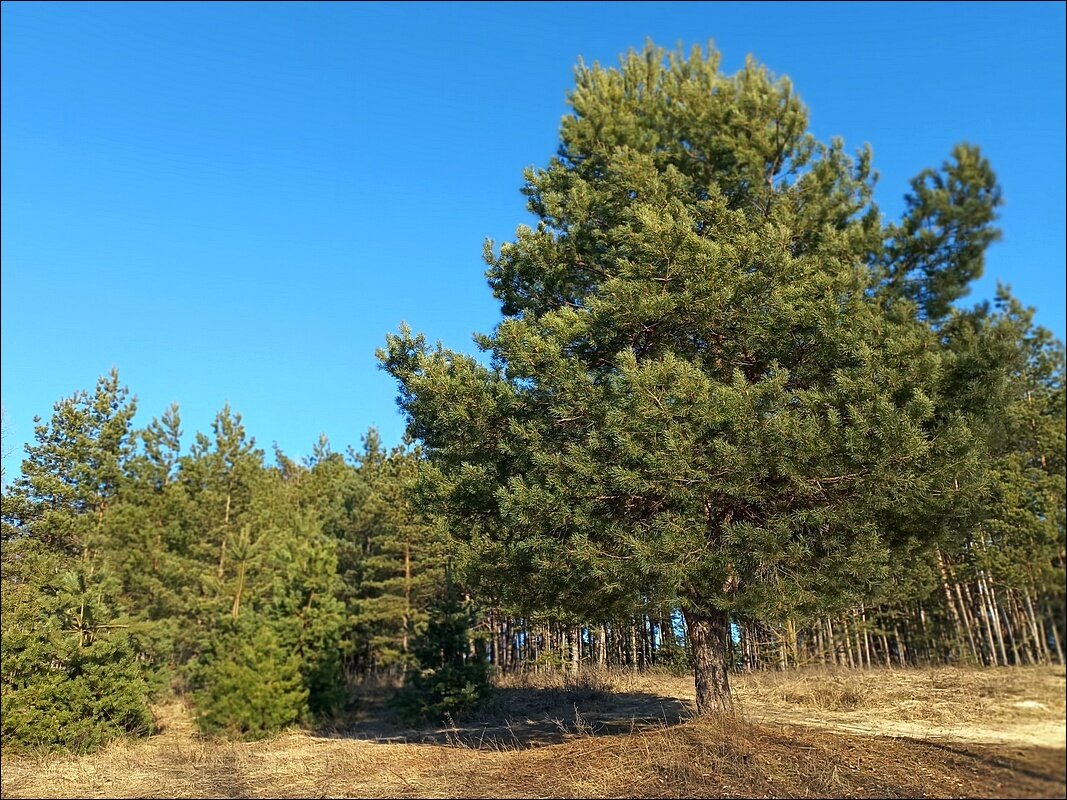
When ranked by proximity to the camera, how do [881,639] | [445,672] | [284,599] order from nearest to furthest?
[445,672]
[284,599]
[881,639]

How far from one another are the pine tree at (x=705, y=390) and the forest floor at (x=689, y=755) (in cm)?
160

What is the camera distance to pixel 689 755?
8086 millimetres

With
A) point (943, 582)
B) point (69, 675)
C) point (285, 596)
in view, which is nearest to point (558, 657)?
point (285, 596)

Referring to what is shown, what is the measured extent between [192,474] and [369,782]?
2795 centimetres

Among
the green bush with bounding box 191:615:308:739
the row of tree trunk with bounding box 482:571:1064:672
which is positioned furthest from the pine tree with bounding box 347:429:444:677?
the green bush with bounding box 191:615:308:739

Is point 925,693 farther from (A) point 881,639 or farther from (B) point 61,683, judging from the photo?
(B) point 61,683

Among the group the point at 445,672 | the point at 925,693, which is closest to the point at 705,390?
the point at 925,693

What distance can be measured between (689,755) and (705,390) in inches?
173

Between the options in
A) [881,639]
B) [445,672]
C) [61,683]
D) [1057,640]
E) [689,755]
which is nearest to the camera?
[1057,640]

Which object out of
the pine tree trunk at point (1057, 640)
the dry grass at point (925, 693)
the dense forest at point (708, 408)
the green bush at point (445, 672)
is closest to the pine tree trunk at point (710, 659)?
the dense forest at point (708, 408)

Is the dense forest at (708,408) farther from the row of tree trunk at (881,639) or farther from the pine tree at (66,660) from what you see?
the row of tree trunk at (881,639)

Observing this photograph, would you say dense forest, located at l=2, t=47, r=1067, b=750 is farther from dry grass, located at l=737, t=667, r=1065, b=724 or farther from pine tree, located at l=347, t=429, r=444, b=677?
pine tree, located at l=347, t=429, r=444, b=677

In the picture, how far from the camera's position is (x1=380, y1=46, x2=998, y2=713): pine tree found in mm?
7750

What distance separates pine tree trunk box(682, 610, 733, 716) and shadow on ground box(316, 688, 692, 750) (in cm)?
138
